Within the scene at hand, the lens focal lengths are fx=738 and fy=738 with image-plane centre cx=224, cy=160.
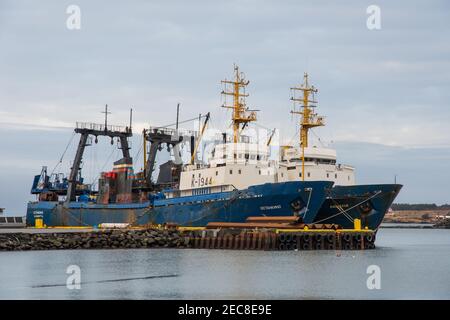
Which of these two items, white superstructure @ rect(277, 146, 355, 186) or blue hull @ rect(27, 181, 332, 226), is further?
white superstructure @ rect(277, 146, 355, 186)

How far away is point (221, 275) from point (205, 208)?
25153 mm

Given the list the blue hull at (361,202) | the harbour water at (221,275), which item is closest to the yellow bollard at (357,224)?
the blue hull at (361,202)

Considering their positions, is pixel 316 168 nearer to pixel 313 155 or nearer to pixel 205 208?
pixel 313 155

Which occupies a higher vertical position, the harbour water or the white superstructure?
the white superstructure

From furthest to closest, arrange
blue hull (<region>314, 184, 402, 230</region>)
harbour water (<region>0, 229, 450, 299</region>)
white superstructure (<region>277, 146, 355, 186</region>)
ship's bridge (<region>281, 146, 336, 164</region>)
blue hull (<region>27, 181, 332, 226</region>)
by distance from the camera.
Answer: ship's bridge (<region>281, 146, 336, 164</region>) < white superstructure (<region>277, 146, 355, 186</region>) < blue hull (<region>314, 184, 402, 230</region>) < blue hull (<region>27, 181, 332, 226</region>) < harbour water (<region>0, 229, 450, 299</region>)

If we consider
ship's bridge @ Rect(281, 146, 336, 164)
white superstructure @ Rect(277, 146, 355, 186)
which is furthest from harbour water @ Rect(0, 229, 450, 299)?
ship's bridge @ Rect(281, 146, 336, 164)

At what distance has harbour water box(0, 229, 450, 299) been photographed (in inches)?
1309

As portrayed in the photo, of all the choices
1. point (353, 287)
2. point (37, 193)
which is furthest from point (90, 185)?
point (353, 287)

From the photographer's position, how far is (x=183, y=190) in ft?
229

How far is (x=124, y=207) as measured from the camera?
253ft

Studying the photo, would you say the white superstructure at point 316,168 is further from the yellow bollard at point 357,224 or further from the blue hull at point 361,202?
the yellow bollard at point 357,224

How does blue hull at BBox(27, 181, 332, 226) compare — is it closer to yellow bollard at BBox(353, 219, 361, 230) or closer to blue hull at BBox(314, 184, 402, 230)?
blue hull at BBox(314, 184, 402, 230)

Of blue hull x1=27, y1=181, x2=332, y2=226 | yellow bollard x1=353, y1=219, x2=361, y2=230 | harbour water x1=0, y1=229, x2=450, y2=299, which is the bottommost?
harbour water x1=0, y1=229, x2=450, y2=299

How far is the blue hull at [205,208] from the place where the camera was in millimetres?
57188
